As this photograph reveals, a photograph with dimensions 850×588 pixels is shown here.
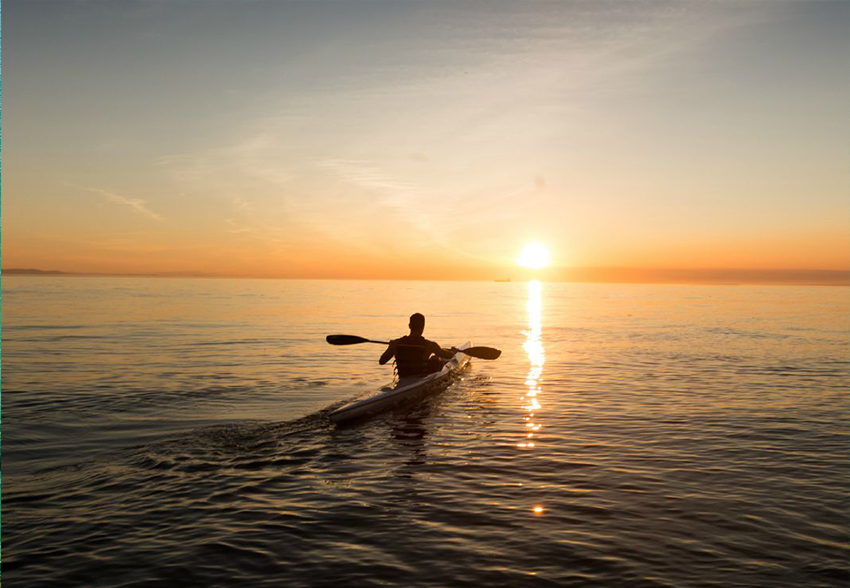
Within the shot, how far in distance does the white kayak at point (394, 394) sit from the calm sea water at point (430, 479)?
1.53 ft

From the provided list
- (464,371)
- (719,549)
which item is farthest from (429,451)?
(464,371)

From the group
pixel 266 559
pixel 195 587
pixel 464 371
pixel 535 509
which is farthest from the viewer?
pixel 464 371

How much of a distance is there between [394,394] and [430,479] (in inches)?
257

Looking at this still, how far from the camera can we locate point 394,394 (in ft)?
55.8

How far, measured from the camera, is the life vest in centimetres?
1844

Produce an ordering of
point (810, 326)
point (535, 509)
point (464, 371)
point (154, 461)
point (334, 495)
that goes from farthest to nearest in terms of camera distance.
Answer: point (810, 326), point (464, 371), point (154, 461), point (334, 495), point (535, 509)

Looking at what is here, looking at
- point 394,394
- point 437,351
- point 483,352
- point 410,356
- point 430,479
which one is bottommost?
point 430,479

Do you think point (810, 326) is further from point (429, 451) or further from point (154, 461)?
point (154, 461)

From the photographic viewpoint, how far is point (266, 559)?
732cm

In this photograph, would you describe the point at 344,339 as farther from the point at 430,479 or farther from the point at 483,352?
the point at 430,479

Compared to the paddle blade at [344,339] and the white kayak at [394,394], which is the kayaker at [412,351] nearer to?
the white kayak at [394,394]

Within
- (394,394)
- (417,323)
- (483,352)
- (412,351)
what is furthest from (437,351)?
(483,352)

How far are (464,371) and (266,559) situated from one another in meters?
18.2

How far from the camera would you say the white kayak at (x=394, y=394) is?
15.0 meters
